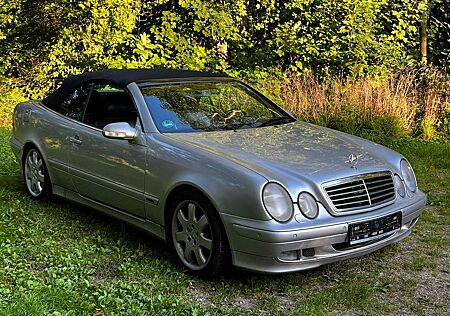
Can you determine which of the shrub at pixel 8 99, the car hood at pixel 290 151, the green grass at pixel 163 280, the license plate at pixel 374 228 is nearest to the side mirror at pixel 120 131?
the car hood at pixel 290 151

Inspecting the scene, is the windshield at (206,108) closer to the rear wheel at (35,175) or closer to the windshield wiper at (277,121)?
the windshield wiper at (277,121)

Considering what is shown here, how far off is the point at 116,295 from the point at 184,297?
17.5 inches

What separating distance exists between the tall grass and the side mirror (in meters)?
5.70

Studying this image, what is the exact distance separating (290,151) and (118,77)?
188 cm

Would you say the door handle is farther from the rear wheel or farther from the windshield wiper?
the windshield wiper

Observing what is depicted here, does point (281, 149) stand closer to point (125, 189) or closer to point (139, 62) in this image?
point (125, 189)

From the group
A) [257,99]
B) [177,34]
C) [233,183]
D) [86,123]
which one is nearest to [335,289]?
[233,183]

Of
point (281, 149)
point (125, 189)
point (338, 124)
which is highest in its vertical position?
point (281, 149)

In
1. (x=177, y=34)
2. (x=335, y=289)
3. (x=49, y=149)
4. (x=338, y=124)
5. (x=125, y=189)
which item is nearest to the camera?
(x=335, y=289)

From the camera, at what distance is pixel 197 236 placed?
173 inches

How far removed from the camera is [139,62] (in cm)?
1144

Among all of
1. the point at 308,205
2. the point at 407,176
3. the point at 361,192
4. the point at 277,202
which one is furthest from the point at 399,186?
the point at 277,202

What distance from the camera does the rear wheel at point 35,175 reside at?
6172 mm

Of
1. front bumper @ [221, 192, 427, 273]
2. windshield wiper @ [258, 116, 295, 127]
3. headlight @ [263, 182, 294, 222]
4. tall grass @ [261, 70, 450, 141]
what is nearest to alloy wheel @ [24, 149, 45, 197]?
windshield wiper @ [258, 116, 295, 127]
